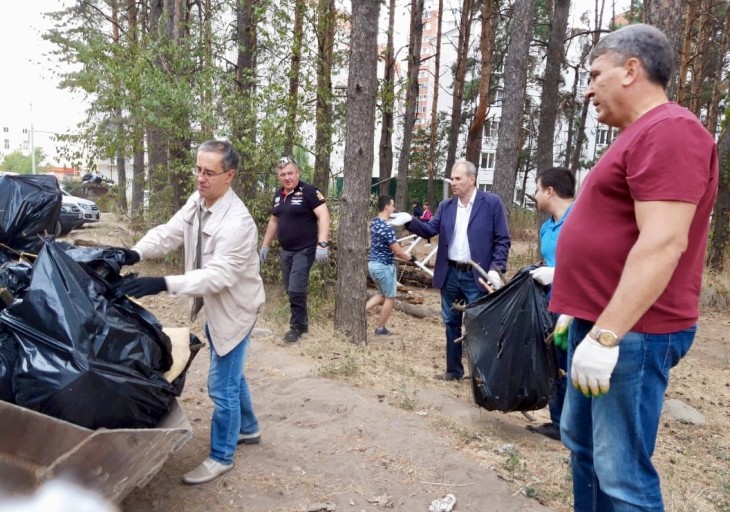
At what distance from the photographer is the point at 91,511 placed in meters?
2.08

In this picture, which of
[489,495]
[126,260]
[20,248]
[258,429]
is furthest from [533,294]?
[20,248]

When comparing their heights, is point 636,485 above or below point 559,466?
above

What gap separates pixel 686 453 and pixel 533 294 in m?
1.74

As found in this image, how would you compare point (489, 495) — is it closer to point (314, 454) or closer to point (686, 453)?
point (314, 454)

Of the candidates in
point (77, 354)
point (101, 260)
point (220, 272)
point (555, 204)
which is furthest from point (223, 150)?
point (555, 204)

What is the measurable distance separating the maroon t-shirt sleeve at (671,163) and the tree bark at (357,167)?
160 inches

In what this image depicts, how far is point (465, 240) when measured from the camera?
496cm

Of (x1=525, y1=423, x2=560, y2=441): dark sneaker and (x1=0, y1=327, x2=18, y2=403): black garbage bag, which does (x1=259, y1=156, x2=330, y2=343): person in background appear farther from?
(x1=0, y1=327, x2=18, y2=403): black garbage bag

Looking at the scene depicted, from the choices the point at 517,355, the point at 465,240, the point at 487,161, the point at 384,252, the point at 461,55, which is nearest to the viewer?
the point at 517,355

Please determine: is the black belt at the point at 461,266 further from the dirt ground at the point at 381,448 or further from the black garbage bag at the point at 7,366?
the black garbage bag at the point at 7,366

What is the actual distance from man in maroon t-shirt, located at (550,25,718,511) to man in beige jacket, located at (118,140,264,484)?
5.31 feet

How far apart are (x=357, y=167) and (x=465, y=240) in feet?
4.68

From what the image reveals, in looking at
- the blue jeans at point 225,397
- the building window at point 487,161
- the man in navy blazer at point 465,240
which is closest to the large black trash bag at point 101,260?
the blue jeans at point 225,397

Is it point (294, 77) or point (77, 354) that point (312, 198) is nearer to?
point (294, 77)
